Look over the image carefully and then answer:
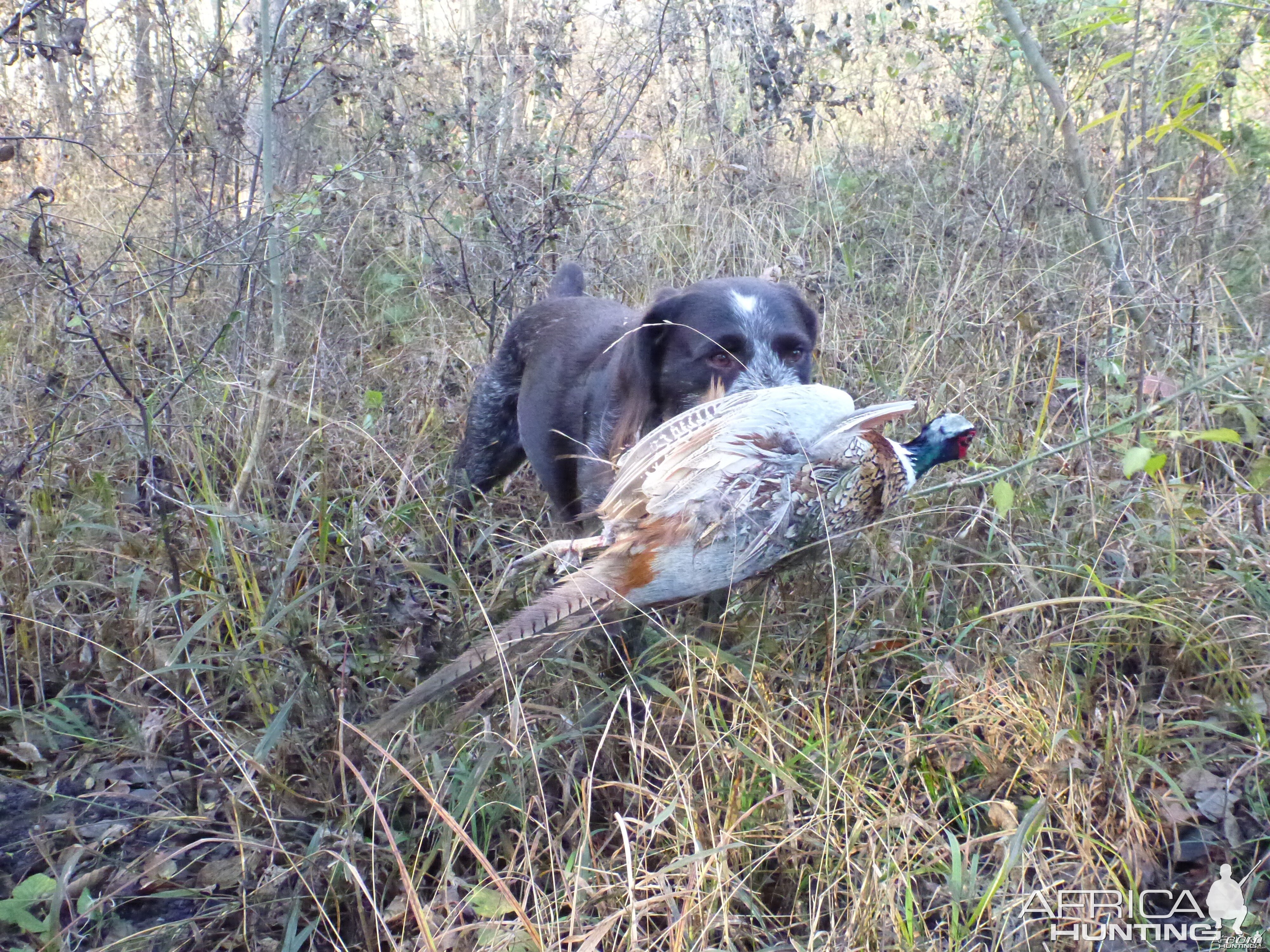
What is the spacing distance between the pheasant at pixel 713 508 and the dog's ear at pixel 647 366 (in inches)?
38.0

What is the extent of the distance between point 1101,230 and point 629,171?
2622mm

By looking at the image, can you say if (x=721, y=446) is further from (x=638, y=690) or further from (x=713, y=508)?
(x=638, y=690)

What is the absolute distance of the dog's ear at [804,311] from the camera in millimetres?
3115

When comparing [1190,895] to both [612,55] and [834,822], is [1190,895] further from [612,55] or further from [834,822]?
[612,55]

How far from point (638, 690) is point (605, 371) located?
146cm

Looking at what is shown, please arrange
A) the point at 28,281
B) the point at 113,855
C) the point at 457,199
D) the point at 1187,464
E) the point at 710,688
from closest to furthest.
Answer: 1. the point at 113,855
2. the point at 710,688
3. the point at 1187,464
4. the point at 28,281
5. the point at 457,199

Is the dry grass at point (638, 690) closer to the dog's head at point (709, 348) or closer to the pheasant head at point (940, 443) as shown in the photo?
the pheasant head at point (940, 443)

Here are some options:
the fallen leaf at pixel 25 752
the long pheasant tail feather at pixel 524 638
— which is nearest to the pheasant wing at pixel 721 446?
the long pheasant tail feather at pixel 524 638

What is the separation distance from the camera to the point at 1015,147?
487cm

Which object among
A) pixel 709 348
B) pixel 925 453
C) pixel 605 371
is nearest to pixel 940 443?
pixel 925 453

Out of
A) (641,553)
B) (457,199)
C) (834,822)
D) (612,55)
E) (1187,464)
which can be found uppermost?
(612,55)

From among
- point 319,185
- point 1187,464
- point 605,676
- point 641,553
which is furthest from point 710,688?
point 319,185

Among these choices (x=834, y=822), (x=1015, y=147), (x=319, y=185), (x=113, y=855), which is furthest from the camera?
(x=1015, y=147)

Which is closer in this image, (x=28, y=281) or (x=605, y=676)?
(x=605, y=676)
